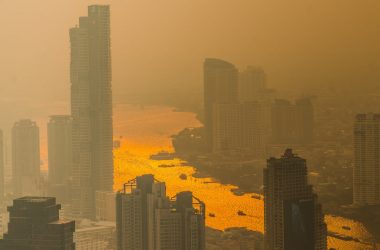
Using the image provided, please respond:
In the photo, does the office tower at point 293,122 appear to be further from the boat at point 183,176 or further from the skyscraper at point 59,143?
the skyscraper at point 59,143

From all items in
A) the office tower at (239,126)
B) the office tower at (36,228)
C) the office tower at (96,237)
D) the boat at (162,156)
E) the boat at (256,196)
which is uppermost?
the office tower at (239,126)

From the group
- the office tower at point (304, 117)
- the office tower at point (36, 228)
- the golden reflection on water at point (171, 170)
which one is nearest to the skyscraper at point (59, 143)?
the golden reflection on water at point (171, 170)

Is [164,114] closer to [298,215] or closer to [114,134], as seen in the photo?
[114,134]

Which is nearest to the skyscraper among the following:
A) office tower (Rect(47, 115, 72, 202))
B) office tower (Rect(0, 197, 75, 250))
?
office tower (Rect(47, 115, 72, 202))

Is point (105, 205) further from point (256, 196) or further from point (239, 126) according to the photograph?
point (256, 196)

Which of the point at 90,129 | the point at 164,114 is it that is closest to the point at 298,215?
the point at 164,114

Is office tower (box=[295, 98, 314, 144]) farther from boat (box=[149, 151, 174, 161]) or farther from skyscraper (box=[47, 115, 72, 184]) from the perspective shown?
skyscraper (box=[47, 115, 72, 184])
